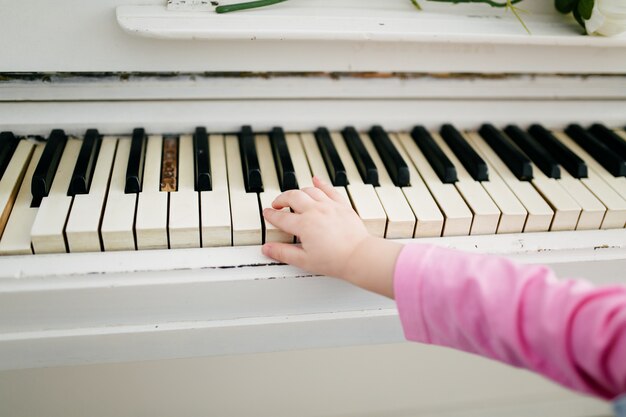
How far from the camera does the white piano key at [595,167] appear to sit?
104 cm

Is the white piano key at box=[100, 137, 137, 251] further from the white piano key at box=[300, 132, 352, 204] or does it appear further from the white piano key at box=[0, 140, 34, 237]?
the white piano key at box=[300, 132, 352, 204]

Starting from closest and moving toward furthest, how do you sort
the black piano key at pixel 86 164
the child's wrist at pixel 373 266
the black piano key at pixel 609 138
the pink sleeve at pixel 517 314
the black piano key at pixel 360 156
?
1. the pink sleeve at pixel 517 314
2. the child's wrist at pixel 373 266
3. the black piano key at pixel 86 164
4. the black piano key at pixel 360 156
5. the black piano key at pixel 609 138

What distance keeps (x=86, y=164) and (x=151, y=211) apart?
0.17m

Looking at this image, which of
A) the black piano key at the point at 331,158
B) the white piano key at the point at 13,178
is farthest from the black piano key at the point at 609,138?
the white piano key at the point at 13,178

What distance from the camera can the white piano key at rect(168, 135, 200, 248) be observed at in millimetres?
845

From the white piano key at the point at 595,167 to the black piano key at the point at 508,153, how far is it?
0.14 m

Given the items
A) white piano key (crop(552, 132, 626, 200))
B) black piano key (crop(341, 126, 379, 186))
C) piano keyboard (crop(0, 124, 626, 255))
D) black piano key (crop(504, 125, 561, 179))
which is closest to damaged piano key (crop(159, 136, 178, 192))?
piano keyboard (crop(0, 124, 626, 255))

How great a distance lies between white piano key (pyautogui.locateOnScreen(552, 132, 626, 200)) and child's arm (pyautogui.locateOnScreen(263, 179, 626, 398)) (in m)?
0.43

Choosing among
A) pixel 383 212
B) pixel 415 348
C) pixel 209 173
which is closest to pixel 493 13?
pixel 383 212

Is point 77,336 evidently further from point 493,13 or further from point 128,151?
point 493,13

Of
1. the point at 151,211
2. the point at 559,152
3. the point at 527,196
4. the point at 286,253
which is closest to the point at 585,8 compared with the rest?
the point at 559,152

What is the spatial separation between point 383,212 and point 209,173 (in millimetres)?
308

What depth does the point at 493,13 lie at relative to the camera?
109cm

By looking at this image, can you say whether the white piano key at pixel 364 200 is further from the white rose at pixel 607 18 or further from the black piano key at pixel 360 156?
the white rose at pixel 607 18
